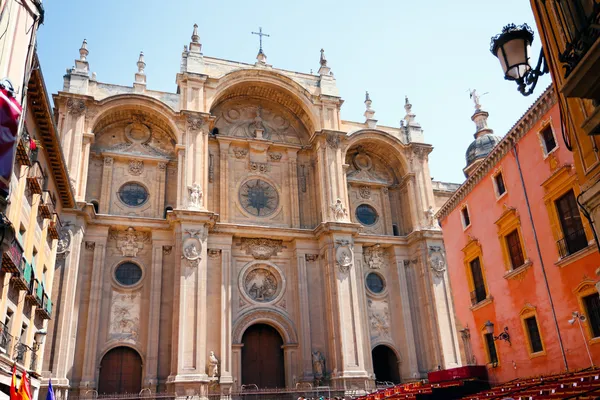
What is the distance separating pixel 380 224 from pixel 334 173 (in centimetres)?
519

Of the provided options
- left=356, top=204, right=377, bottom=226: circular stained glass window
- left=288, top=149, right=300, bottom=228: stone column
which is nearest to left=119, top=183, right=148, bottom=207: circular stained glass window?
left=288, top=149, right=300, bottom=228: stone column

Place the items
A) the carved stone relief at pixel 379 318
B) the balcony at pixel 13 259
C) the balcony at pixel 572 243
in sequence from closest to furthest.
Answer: the balcony at pixel 13 259 → the balcony at pixel 572 243 → the carved stone relief at pixel 379 318

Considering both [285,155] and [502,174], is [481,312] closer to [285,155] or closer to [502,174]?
[502,174]

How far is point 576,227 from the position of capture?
15.2 meters

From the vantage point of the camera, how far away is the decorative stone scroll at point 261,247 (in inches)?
1193

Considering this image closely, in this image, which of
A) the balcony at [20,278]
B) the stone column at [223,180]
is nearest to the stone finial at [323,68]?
the stone column at [223,180]

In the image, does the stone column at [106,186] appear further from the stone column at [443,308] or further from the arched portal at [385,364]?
the stone column at [443,308]

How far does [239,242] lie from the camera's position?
30281 mm

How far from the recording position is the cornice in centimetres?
1662

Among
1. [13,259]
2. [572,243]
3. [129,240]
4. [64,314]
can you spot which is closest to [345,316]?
[129,240]

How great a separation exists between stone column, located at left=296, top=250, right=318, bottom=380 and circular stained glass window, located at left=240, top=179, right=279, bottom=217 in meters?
3.51

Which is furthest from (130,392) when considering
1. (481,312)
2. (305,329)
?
(481,312)

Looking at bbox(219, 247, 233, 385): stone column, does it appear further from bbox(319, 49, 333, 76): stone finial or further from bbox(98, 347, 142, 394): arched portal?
bbox(319, 49, 333, 76): stone finial

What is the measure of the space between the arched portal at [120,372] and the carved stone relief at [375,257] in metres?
14.6
